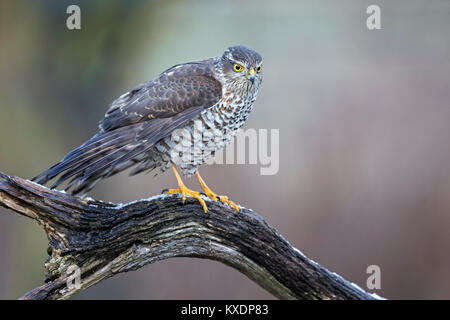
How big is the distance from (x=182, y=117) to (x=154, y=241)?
37.3 inches

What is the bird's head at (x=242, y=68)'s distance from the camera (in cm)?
436

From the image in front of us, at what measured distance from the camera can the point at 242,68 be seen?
4.35 m

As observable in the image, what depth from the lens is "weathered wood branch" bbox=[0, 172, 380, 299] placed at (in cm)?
365

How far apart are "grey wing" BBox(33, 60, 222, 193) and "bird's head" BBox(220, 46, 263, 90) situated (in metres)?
0.12

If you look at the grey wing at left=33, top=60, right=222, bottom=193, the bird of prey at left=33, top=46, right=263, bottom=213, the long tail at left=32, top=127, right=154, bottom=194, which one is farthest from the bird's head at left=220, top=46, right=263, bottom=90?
the long tail at left=32, top=127, right=154, bottom=194

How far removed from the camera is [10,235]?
25.5 feet

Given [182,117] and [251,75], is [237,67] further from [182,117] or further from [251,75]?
[182,117]

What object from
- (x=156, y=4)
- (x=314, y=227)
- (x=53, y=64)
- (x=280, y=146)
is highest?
(x=156, y=4)

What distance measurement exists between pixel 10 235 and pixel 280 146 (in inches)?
155

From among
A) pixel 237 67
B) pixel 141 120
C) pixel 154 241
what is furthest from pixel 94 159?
pixel 237 67

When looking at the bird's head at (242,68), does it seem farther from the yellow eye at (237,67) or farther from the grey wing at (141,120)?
the grey wing at (141,120)

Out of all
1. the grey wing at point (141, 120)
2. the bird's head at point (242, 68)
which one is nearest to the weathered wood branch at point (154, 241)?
the grey wing at point (141, 120)
